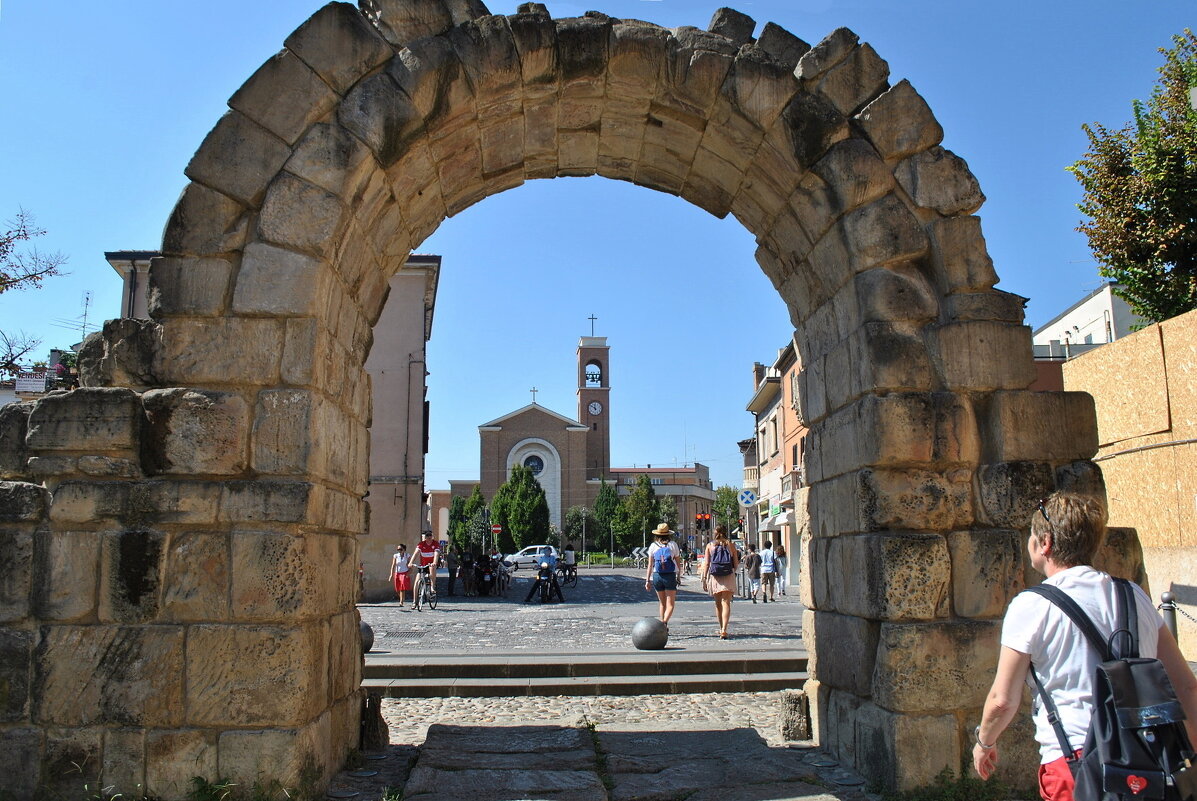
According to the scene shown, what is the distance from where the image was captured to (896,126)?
5.51 meters

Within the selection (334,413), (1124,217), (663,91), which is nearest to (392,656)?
(334,413)

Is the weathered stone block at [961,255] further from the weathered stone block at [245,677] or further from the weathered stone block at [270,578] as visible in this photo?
the weathered stone block at [245,677]

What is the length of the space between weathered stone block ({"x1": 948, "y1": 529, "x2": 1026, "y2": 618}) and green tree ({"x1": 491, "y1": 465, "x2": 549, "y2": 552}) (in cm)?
6266

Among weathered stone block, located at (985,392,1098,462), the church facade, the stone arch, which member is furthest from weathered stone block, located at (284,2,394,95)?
the church facade

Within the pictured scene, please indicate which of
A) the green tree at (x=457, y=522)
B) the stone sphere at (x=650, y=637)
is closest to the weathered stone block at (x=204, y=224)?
the stone sphere at (x=650, y=637)

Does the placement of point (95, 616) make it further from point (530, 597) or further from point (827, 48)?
point (530, 597)

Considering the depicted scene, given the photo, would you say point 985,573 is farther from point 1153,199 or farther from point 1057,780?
point 1153,199

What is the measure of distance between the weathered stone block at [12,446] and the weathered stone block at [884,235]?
458 cm

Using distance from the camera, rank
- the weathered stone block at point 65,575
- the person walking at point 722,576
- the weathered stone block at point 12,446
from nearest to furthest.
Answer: the weathered stone block at point 65,575
the weathered stone block at point 12,446
the person walking at point 722,576

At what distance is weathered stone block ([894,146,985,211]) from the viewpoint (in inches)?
215

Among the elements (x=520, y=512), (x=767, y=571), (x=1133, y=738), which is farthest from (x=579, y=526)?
(x=1133, y=738)

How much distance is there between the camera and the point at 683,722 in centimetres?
699

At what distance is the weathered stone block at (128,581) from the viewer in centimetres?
451

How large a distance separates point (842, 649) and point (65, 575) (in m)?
4.24
